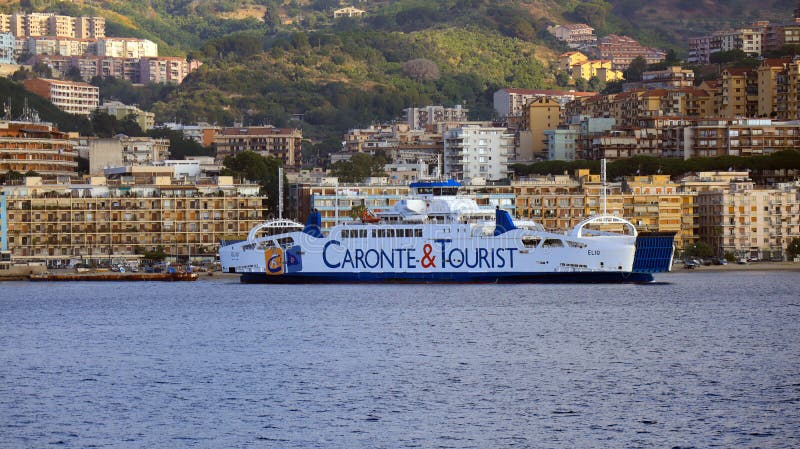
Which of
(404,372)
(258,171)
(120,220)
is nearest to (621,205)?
(258,171)

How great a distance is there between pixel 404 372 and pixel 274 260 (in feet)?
155

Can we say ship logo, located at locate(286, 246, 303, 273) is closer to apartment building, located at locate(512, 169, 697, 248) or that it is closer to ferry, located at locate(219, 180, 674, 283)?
ferry, located at locate(219, 180, 674, 283)

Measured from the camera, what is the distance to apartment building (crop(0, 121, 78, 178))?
154 meters

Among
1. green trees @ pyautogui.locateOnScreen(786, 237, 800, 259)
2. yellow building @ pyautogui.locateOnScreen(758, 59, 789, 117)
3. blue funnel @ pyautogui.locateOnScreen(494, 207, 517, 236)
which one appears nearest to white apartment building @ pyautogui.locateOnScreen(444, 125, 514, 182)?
yellow building @ pyautogui.locateOnScreen(758, 59, 789, 117)

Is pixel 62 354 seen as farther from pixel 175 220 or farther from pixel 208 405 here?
pixel 175 220

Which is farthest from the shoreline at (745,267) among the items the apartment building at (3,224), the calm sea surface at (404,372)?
the apartment building at (3,224)

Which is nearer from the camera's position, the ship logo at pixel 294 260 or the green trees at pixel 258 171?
the ship logo at pixel 294 260

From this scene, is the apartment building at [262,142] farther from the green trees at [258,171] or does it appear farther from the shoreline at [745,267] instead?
the shoreline at [745,267]

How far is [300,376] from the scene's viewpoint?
188 feet

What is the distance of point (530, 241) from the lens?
10062cm

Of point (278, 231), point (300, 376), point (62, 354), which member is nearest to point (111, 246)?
point (278, 231)

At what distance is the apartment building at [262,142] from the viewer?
192500 millimetres

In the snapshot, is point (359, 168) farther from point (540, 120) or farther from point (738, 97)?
point (738, 97)

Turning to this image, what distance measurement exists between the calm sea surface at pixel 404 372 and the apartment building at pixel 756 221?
41249 millimetres
